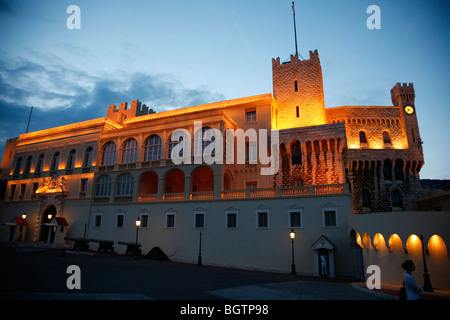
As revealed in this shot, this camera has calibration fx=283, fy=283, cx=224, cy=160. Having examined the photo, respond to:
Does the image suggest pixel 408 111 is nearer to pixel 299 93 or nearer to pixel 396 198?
pixel 396 198

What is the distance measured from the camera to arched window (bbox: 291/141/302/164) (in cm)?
3083

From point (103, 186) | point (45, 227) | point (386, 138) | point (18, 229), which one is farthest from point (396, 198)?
point (18, 229)

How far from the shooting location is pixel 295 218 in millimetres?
23828

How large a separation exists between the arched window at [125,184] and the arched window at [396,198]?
1191 inches

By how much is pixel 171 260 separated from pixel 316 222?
1396 centimetres

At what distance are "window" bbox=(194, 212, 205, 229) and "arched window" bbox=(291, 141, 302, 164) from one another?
11.6 m

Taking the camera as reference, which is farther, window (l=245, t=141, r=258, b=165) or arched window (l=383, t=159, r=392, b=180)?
arched window (l=383, t=159, r=392, b=180)

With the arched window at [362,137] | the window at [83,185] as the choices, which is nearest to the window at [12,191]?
the window at [83,185]

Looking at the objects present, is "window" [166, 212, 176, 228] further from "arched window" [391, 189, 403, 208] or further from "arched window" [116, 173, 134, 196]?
"arched window" [391, 189, 403, 208]

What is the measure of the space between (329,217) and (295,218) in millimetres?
2710

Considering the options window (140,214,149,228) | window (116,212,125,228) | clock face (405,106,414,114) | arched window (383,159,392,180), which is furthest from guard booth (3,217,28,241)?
clock face (405,106,414,114)

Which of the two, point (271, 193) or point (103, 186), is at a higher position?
point (103, 186)
